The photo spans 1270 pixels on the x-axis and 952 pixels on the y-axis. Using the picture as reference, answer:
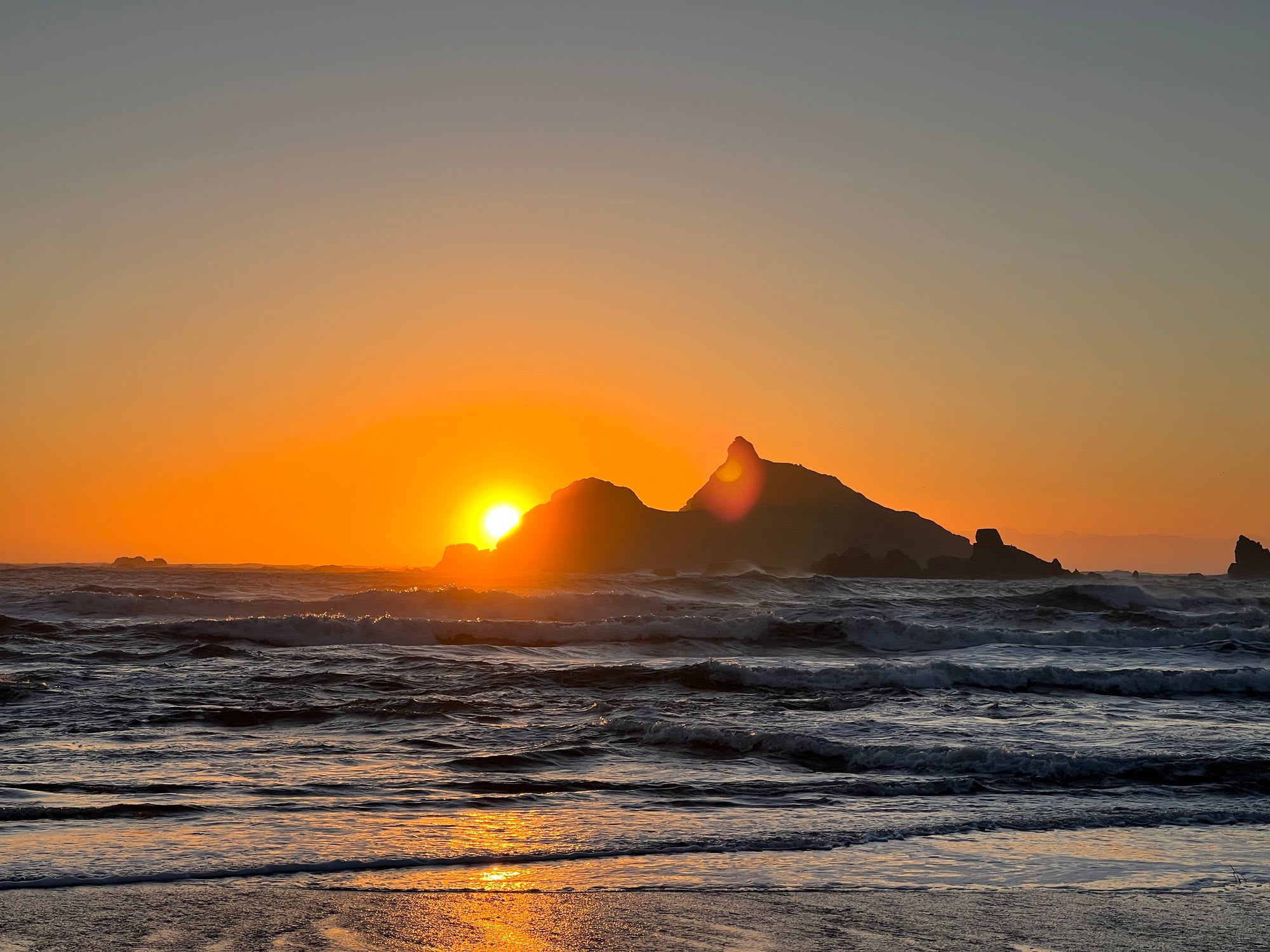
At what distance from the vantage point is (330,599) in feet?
128

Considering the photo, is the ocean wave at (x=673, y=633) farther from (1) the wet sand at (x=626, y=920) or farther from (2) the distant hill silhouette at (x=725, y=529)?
(2) the distant hill silhouette at (x=725, y=529)

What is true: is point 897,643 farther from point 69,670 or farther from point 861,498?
point 861,498

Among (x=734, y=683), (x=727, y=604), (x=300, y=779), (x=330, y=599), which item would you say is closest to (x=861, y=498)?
(x=727, y=604)

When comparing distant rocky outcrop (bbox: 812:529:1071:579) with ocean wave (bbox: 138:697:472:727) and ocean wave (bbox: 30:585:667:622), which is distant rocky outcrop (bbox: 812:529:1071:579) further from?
ocean wave (bbox: 138:697:472:727)

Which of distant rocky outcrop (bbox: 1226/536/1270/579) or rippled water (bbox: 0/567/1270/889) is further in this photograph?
distant rocky outcrop (bbox: 1226/536/1270/579)

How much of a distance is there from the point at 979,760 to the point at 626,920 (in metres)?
7.02

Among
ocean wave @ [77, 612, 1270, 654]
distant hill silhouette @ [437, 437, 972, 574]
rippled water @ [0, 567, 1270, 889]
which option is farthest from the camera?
distant hill silhouette @ [437, 437, 972, 574]

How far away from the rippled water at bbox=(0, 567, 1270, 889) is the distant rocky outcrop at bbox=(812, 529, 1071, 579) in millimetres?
68205

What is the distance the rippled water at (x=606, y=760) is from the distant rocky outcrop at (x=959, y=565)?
68205mm

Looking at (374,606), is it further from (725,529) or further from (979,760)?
(725,529)

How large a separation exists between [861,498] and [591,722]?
14889 cm

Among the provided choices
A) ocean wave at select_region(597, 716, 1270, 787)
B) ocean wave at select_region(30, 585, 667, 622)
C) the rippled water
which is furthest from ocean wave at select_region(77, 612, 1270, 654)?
ocean wave at select_region(597, 716, 1270, 787)

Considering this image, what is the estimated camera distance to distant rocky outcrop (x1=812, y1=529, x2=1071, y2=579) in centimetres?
9694

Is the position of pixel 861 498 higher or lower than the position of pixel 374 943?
higher
